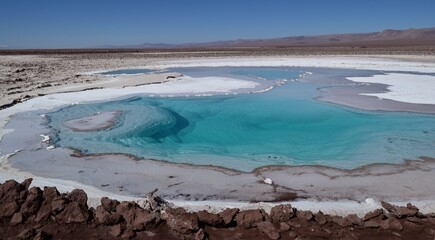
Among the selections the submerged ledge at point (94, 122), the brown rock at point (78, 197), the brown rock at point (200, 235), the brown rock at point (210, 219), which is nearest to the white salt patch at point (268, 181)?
the brown rock at point (210, 219)

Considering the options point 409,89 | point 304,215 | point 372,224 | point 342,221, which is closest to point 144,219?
point 304,215

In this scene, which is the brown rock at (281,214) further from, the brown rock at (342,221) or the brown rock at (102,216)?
the brown rock at (102,216)

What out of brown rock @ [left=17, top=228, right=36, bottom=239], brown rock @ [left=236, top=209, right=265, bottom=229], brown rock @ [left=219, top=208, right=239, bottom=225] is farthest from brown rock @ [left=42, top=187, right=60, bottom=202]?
brown rock @ [left=236, top=209, right=265, bottom=229]

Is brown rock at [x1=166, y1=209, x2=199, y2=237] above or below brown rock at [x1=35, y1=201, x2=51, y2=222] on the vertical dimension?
below

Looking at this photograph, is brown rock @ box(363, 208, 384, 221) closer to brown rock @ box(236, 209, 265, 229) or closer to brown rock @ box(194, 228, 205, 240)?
brown rock @ box(236, 209, 265, 229)

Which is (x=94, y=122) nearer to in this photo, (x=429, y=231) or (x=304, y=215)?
(x=304, y=215)
